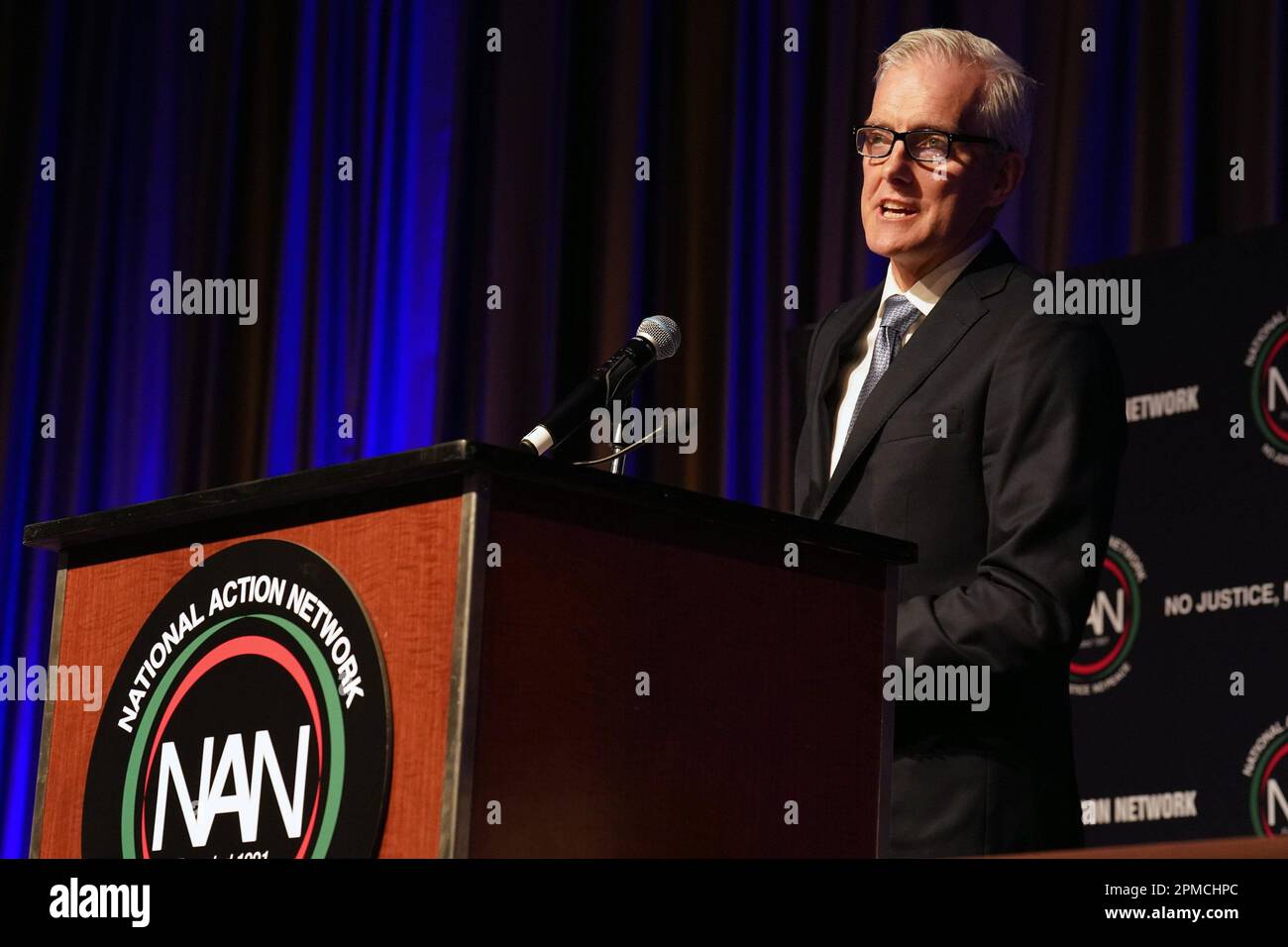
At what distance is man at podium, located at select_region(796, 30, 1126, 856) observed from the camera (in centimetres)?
186

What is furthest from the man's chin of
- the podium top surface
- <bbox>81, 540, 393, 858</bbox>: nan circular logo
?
<bbox>81, 540, 393, 858</bbox>: nan circular logo

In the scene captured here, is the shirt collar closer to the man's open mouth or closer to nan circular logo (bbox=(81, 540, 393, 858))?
the man's open mouth

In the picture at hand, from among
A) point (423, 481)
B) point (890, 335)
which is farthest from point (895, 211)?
point (423, 481)

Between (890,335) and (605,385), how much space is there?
55 centimetres

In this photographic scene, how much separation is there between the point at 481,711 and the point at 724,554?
0.29 meters

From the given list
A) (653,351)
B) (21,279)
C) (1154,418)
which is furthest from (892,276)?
(21,279)

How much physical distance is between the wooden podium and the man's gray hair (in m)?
0.78

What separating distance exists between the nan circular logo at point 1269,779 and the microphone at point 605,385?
1.43 meters

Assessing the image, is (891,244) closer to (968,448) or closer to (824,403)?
(824,403)

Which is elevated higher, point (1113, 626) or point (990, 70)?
point (990, 70)

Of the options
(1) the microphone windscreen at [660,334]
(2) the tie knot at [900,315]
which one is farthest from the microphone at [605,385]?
(2) the tie knot at [900,315]

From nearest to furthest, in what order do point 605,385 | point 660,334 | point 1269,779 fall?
point 605,385 → point 660,334 → point 1269,779

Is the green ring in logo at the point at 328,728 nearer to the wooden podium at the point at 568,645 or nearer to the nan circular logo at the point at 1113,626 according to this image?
the wooden podium at the point at 568,645

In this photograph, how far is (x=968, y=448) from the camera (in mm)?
1996
